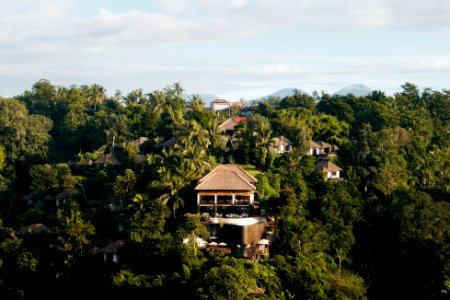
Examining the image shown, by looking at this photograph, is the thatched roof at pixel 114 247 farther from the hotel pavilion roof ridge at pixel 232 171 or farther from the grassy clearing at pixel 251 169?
the grassy clearing at pixel 251 169

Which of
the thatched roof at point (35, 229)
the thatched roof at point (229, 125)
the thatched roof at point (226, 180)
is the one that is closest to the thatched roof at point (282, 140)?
the thatched roof at point (229, 125)

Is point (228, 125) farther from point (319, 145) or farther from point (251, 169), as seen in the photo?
point (319, 145)

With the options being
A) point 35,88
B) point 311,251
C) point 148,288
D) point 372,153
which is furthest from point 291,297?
point 35,88

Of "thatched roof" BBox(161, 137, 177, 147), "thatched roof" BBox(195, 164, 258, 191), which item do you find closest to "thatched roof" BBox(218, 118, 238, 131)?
"thatched roof" BBox(161, 137, 177, 147)

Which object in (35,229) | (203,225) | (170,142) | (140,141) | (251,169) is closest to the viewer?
(203,225)

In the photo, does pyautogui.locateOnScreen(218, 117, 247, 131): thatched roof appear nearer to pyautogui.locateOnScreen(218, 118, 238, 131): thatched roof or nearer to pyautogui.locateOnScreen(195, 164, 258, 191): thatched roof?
pyautogui.locateOnScreen(218, 118, 238, 131): thatched roof

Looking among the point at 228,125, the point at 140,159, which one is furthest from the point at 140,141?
the point at 228,125

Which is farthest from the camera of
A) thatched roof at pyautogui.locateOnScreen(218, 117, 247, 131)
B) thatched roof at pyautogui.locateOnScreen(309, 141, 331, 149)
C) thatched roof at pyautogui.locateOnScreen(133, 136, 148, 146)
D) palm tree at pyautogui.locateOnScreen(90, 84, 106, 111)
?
palm tree at pyautogui.locateOnScreen(90, 84, 106, 111)

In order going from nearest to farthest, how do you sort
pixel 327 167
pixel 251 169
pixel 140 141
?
1. pixel 327 167
2. pixel 251 169
3. pixel 140 141

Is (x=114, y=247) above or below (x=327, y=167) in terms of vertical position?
below
